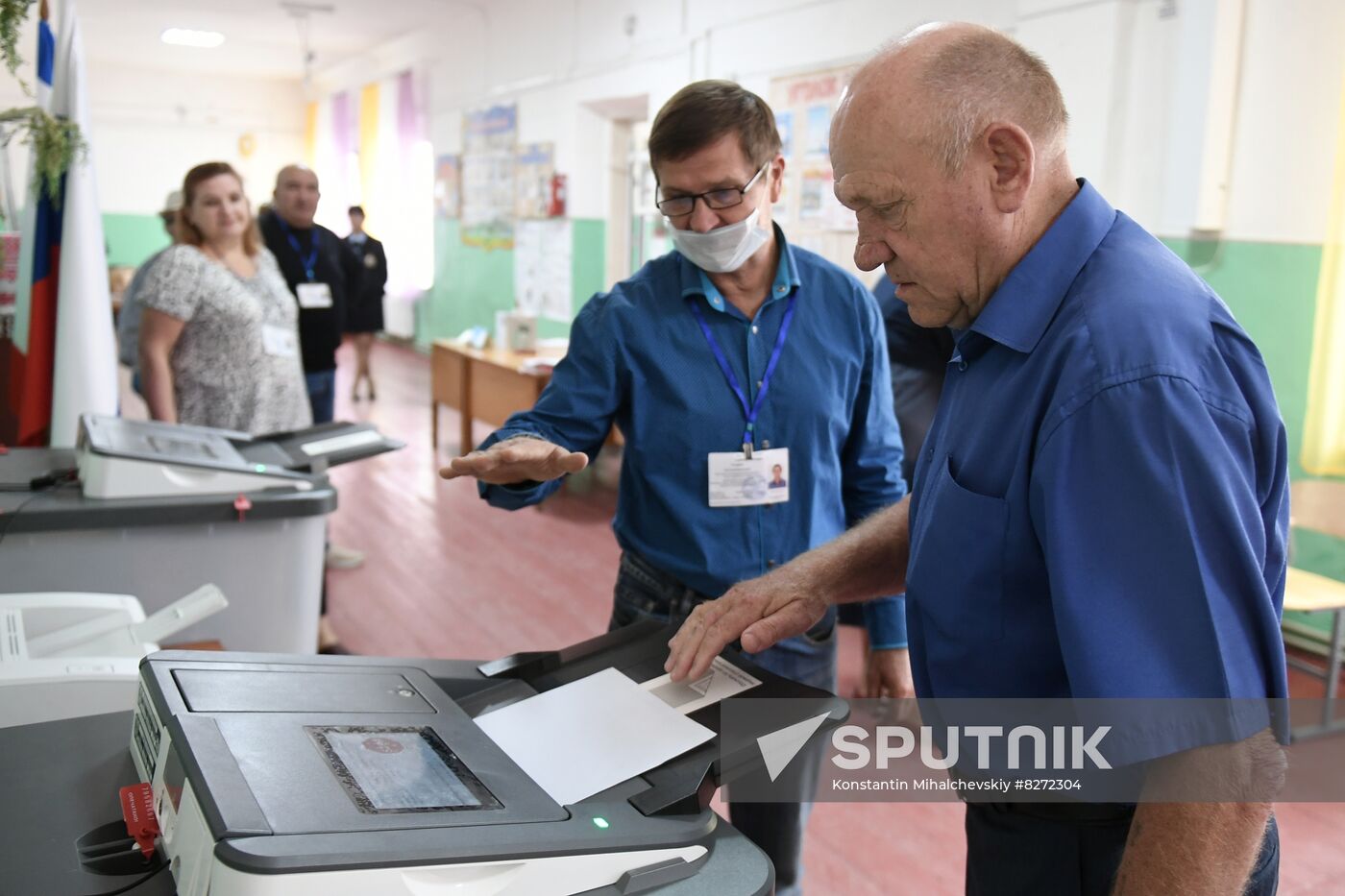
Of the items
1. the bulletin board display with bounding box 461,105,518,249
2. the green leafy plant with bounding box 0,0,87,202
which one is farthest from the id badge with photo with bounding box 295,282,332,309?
the bulletin board display with bounding box 461,105,518,249

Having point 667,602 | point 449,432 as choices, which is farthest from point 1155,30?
point 449,432

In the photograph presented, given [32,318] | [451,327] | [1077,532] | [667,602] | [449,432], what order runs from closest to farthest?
[1077,532], [667,602], [32,318], [449,432], [451,327]

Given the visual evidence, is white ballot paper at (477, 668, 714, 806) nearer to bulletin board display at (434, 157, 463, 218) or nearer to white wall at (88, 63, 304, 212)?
bulletin board display at (434, 157, 463, 218)

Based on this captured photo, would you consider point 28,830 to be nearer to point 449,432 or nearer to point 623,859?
point 623,859

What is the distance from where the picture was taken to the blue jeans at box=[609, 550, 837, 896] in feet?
5.31

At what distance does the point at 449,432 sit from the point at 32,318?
4.68m

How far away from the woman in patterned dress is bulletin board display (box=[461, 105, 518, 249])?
575 cm

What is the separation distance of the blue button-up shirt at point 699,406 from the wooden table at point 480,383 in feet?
12.8

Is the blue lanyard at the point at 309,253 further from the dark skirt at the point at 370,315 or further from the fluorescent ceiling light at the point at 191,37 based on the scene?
the fluorescent ceiling light at the point at 191,37

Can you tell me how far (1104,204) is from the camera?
3.15ft

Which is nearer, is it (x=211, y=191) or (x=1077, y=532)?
(x=1077, y=532)

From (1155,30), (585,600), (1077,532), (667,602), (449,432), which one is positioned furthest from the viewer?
(449,432)

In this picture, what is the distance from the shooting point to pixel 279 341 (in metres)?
3.20

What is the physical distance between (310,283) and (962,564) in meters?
3.72
